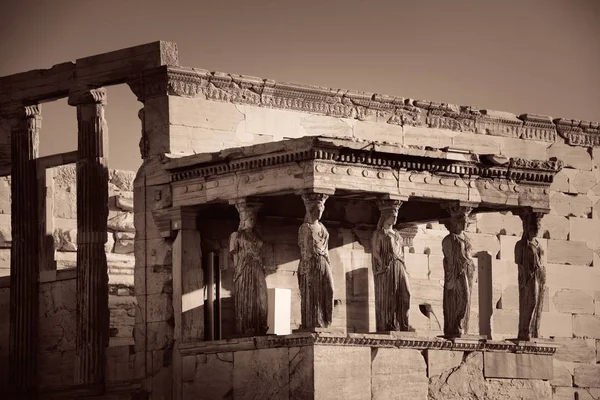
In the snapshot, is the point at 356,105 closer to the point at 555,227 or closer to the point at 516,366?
the point at 516,366

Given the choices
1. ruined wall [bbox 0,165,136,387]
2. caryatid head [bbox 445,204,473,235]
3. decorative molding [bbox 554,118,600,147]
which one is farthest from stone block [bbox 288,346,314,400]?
decorative molding [bbox 554,118,600,147]

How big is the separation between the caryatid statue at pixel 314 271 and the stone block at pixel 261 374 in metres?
0.46

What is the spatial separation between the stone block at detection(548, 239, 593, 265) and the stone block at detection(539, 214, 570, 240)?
8cm

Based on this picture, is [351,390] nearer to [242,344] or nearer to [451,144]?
[242,344]

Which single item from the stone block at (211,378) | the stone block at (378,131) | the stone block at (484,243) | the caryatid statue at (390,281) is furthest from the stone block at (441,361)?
the stone block at (484,243)

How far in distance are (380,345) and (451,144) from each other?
4.85 m

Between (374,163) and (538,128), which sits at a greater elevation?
(538,128)

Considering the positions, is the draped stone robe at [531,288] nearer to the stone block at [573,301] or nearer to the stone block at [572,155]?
the stone block at [573,301]

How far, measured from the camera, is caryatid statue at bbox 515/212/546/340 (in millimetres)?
20141

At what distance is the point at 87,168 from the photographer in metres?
20.8

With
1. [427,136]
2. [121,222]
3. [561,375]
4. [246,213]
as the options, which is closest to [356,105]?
[427,136]

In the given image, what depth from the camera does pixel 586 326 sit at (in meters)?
23.7

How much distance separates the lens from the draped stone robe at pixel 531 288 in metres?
20.1

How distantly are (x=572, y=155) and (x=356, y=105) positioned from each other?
13.5 feet
